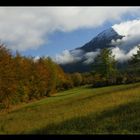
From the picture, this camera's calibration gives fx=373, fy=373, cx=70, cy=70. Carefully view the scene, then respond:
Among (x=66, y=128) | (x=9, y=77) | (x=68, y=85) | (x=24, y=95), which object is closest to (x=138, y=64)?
(x=68, y=85)

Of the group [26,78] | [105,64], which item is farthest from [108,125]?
[105,64]

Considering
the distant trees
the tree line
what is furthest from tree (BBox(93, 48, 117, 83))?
the distant trees

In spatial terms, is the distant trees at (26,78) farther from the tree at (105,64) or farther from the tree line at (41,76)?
the tree at (105,64)

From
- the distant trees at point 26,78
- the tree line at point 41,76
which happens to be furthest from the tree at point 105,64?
the distant trees at point 26,78

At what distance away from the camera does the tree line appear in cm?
5166

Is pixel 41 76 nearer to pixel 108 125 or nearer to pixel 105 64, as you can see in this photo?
pixel 105 64

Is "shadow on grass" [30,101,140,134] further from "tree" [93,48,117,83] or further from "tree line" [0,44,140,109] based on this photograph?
"tree" [93,48,117,83]

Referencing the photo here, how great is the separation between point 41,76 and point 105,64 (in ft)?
78.3

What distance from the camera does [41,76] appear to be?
253 ft

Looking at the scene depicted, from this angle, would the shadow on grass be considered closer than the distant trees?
Yes

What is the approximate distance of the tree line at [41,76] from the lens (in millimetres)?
51656
